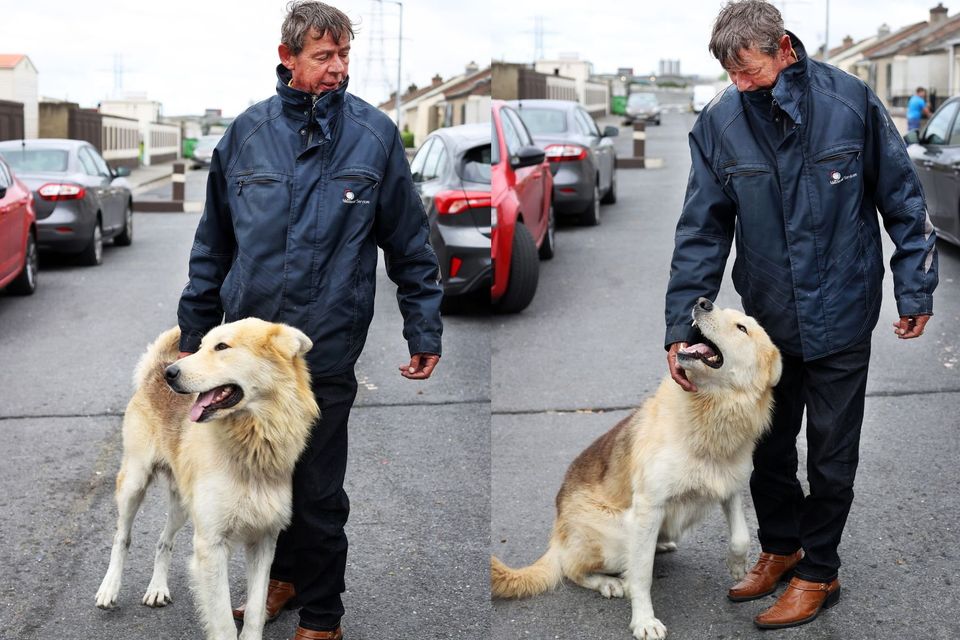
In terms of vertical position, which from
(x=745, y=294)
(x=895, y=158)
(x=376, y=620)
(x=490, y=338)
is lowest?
(x=376, y=620)

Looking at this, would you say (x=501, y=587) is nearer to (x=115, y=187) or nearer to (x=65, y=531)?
(x=65, y=531)

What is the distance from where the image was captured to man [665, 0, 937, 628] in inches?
127

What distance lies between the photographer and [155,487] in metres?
4.71

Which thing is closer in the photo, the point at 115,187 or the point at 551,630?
the point at 551,630

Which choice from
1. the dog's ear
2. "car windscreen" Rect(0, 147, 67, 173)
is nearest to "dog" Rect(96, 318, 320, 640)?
the dog's ear

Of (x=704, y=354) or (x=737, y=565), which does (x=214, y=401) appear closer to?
(x=704, y=354)

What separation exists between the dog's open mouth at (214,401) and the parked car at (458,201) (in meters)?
3.98

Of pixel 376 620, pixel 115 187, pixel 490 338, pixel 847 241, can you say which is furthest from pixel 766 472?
pixel 115 187

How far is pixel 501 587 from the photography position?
12.2 feet

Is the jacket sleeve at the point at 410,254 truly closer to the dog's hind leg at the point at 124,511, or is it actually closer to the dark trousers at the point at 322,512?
the dark trousers at the point at 322,512

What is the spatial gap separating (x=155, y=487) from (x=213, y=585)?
1.69 metres

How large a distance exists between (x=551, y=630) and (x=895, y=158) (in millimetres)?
1903

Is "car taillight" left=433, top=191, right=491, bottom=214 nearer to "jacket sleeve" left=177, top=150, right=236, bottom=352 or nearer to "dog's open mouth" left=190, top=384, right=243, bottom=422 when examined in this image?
"jacket sleeve" left=177, top=150, right=236, bottom=352

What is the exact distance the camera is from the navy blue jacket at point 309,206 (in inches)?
121
